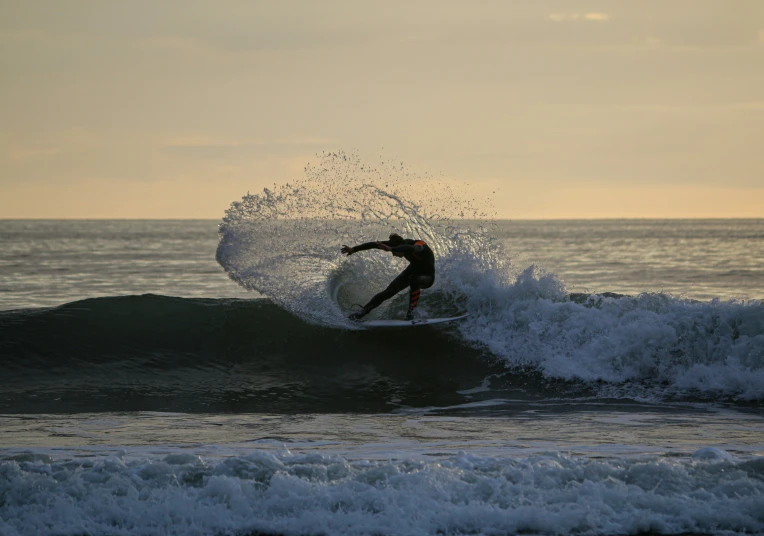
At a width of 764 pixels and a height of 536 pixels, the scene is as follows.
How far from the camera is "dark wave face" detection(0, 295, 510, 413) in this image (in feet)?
37.6

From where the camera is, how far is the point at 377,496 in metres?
6.86

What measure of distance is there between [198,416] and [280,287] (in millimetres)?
4875

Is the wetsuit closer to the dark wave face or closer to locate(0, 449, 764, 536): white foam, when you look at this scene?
the dark wave face

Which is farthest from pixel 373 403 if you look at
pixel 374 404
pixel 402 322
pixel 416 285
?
pixel 416 285

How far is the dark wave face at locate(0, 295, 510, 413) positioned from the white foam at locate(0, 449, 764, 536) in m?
3.63

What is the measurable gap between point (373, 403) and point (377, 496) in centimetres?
458

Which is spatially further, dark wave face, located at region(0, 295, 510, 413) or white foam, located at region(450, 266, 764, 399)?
white foam, located at region(450, 266, 764, 399)

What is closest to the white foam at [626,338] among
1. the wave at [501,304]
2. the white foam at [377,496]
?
Answer: the wave at [501,304]

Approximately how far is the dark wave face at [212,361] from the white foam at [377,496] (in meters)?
3.63

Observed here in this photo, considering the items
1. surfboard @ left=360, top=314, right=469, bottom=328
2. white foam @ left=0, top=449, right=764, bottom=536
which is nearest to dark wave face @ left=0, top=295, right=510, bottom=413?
surfboard @ left=360, top=314, right=469, bottom=328

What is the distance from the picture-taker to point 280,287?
15.1m

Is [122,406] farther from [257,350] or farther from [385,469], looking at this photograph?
[385,469]

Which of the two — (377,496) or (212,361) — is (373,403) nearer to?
(212,361)

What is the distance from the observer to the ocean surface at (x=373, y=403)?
6.76 meters
